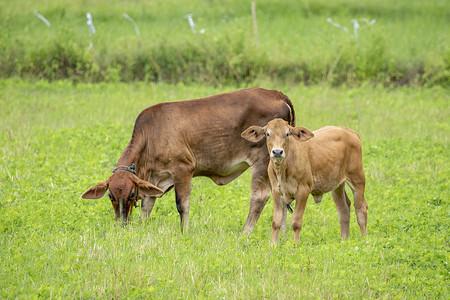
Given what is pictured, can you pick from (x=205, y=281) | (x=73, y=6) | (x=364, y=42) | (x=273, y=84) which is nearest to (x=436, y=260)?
(x=205, y=281)

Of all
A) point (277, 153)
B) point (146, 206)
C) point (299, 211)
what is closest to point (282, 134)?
point (277, 153)

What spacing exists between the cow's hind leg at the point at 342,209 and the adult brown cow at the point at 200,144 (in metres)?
1.04

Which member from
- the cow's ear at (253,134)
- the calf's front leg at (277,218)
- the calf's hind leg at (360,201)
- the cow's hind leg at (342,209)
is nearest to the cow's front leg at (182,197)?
the cow's ear at (253,134)

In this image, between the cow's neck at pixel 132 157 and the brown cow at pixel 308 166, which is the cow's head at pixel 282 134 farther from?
the cow's neck at pixel 132 157

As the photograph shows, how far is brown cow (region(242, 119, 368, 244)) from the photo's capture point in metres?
8.36

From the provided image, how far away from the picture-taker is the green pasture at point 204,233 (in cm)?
670

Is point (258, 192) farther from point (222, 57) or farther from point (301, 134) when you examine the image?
point (222, 57)

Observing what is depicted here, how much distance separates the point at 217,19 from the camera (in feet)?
95.4

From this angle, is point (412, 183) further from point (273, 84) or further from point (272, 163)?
point (273, 84)

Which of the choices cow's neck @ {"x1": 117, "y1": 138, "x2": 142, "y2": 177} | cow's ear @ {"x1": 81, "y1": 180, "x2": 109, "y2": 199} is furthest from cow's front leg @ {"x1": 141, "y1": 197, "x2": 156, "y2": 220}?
cow's ear @ {"x1": 81, "y1": 180, "x2": 109, "y2": 199}

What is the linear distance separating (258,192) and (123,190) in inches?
82.2

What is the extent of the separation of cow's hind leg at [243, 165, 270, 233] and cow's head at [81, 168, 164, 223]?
1.45 metres

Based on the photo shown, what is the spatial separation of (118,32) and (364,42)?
10148 millimetres

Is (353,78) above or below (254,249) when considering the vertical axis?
below
